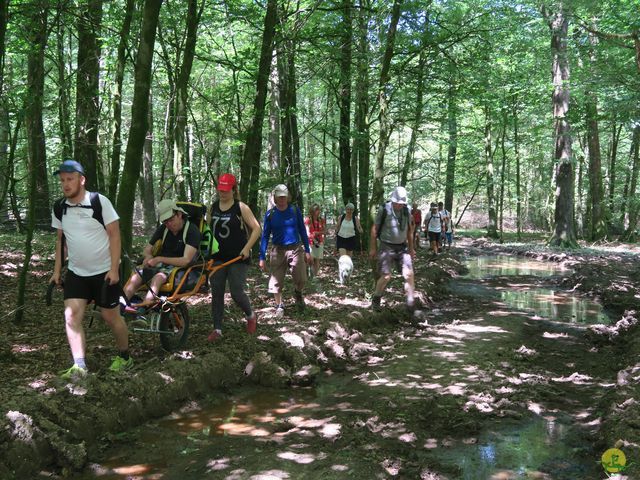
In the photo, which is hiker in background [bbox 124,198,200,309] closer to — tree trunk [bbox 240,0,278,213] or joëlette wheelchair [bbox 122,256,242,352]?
joëlette wheelchair [bbox 122,256,242,352]

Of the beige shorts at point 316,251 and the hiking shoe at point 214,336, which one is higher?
the beige shorts at point 316,251

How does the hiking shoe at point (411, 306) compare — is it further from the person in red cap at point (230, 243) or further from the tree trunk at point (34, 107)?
the tree trunk at point (34, 107)

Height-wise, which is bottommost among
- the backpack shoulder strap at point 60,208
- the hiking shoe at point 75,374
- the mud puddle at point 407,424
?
the mud puddle at point 407,424

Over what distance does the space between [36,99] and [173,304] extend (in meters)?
3.44

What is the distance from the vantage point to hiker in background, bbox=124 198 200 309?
591 cm

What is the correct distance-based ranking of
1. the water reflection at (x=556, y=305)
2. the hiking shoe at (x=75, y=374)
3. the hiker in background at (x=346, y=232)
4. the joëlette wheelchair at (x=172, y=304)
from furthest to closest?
the hiker in background at (x=346, y=232) < the water reflection at (x=556, y=305) < the joëlette wheelchair at (x=172, y=304) < the hiking shoe at (x=75, y=374)

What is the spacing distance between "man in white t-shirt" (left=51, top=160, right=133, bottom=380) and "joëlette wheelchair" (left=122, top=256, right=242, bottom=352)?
33.6 inches

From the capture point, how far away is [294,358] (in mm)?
6344

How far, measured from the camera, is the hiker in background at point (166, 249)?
5.91 meters

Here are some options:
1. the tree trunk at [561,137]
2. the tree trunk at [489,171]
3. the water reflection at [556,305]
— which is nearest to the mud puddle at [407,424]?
the water reflection at [556,305]

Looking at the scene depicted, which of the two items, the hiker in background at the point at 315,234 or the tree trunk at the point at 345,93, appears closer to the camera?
the hiker in background at the point at 315,234

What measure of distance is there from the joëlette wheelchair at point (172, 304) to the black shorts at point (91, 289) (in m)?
0.75

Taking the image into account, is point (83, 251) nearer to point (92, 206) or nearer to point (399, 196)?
point (92, 206)

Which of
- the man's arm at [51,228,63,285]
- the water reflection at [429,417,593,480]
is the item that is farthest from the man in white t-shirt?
the water reflection at [429,417,593,480]
